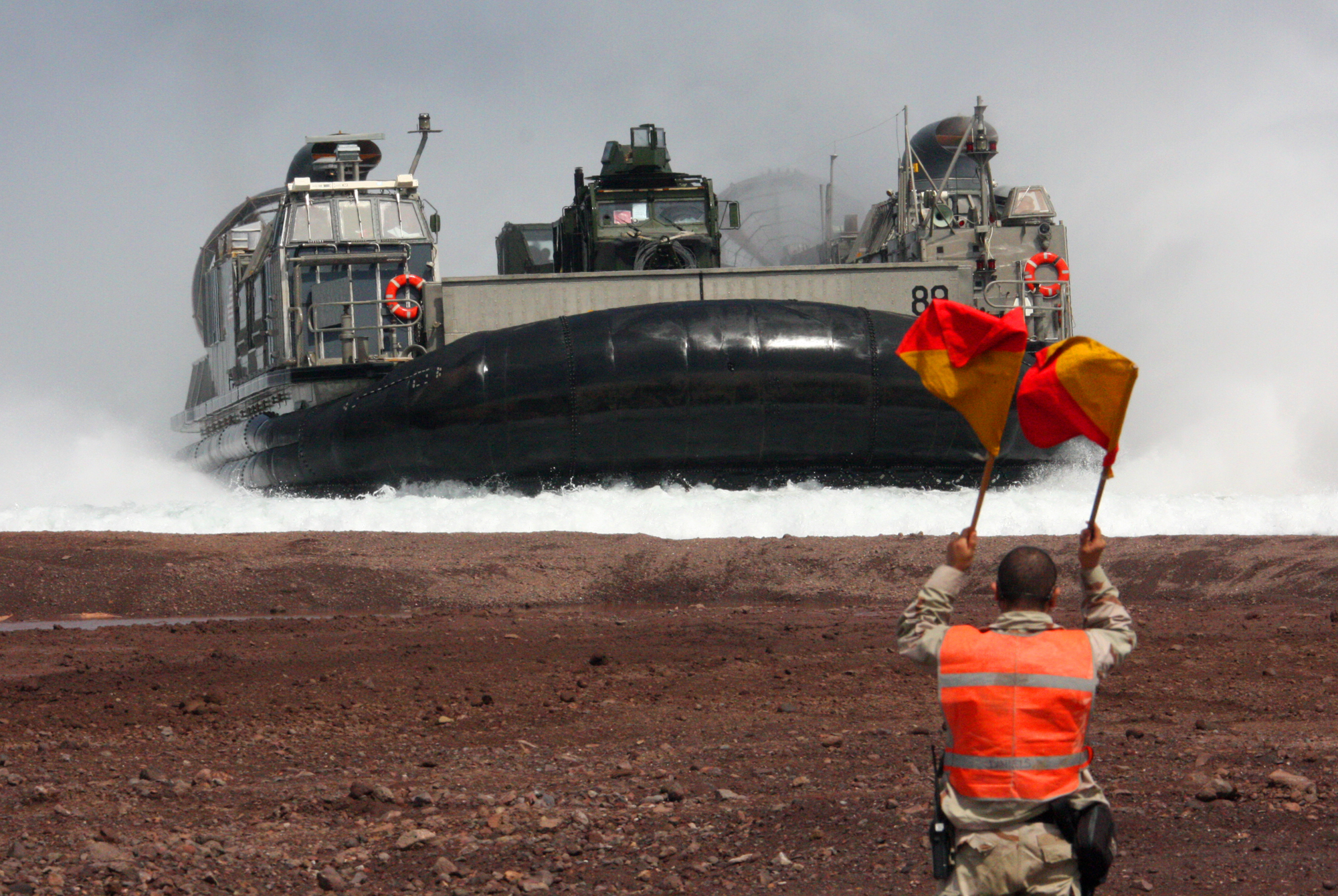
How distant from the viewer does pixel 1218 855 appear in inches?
125

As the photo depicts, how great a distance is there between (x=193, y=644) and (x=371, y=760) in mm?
2080

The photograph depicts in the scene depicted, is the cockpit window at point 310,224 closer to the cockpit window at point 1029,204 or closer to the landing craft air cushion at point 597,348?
the landing craft air cushion at point 597,348

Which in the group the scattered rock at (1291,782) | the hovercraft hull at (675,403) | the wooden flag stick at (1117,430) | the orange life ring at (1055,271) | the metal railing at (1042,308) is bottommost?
the scattered rock at (1291,782)

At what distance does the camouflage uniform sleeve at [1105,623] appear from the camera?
88.5 inches

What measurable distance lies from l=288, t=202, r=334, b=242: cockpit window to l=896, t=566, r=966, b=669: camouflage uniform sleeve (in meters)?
10.7

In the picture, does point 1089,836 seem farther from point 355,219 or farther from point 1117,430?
point 355,219

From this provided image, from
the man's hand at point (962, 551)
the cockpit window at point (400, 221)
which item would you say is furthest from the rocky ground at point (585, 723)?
the cockpit window at point (400, 221)

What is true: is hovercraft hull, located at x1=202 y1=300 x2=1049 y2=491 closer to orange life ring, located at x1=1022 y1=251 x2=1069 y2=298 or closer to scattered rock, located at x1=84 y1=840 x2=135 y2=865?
orange life ring, located at x1=1022 y1=251 x2=1069 y2=298

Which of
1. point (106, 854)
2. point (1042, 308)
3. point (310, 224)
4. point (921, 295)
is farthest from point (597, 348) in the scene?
point (106, 854)

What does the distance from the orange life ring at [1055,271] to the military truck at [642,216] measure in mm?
2739

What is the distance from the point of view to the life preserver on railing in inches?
444

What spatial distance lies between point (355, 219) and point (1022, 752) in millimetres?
11334

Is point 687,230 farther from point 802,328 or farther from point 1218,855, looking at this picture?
point 1218,855

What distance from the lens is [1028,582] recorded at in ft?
7.38
